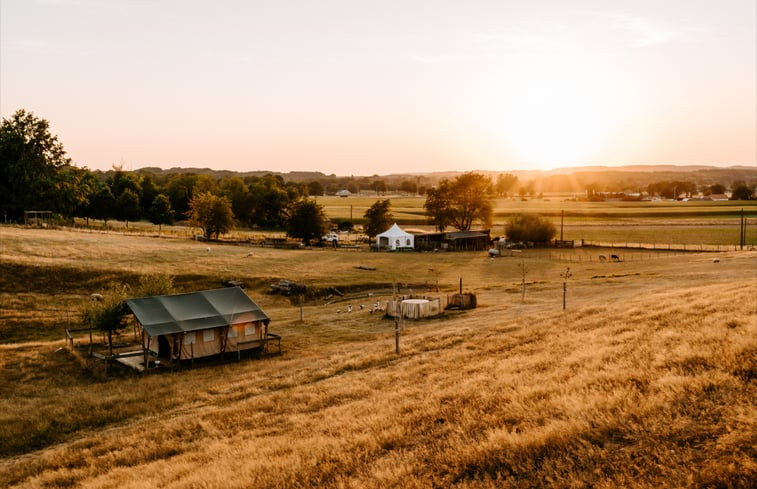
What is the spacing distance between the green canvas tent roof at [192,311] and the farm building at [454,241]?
60.3 meters

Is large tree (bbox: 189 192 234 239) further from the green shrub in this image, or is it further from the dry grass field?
the green shrub

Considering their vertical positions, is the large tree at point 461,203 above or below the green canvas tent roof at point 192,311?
above

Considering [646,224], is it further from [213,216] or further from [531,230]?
[213,216]

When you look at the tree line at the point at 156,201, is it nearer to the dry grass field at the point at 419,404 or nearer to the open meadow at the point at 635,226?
the open meadow at the point at 635,226

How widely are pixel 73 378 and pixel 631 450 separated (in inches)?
1185

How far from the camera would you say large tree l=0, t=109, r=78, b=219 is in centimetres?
9175

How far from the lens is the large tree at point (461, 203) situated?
118375 millimetres

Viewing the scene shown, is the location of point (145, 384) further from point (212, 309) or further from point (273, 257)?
point (273, 257)

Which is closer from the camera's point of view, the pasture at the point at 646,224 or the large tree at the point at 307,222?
the large tree at the point at 307,222

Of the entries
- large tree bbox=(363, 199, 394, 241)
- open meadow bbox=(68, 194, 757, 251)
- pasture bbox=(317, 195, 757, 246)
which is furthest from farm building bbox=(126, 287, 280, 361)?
pasture bbox=(317, 195, 757, 246)

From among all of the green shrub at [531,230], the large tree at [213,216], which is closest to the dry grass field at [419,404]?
the large tree at [213,216]

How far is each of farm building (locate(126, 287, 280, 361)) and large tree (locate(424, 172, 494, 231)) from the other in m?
82.0

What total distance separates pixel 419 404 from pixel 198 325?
22826mm

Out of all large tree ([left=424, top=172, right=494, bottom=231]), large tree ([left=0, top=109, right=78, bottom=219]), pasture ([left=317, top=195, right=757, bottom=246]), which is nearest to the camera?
large tree ([left=0, top=109, right=78, bottom=219])
